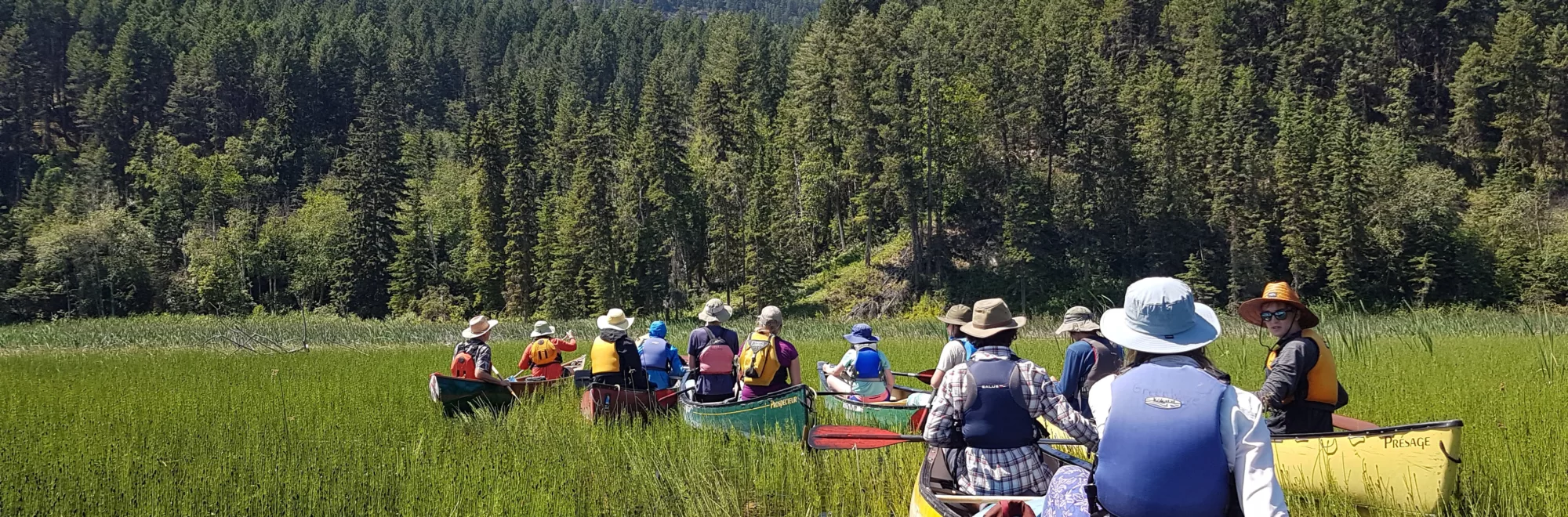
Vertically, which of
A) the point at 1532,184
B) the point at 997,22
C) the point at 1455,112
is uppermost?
the point at 997,22

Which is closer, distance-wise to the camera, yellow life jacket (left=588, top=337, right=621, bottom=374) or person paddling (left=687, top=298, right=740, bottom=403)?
person paddling (left=687, top=298, right=740, bottom=403)

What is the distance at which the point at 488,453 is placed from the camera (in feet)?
29.1

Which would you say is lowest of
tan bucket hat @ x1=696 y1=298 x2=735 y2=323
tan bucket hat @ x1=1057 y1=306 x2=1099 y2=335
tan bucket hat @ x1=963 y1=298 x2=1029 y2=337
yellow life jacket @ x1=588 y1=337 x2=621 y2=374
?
yellow life jacket @ x1=588 y1=337 x2=621 y2=374

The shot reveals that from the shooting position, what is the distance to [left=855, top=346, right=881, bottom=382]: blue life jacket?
1118cm

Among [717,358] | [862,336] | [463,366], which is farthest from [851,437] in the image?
[463,366]

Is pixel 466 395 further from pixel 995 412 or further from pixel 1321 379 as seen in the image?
pixel 1321 379

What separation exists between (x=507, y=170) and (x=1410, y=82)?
61839 millimetres

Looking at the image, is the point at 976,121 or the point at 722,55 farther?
the point at 722,55

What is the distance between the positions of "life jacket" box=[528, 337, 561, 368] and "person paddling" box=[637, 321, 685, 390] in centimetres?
167

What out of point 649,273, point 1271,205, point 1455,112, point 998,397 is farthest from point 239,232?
point 1455,112

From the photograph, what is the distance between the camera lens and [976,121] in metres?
52.3

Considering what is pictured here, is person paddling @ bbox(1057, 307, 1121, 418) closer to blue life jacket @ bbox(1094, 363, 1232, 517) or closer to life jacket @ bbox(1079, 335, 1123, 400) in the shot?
life jacket @ bbox(1079, 335, 1123, 400)

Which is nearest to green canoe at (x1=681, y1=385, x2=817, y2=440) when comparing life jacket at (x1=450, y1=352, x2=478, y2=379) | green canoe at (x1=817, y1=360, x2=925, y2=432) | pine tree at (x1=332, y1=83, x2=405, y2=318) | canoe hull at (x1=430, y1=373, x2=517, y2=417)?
green canoe at (x1=817, y1=360, x2=925, y2=432)

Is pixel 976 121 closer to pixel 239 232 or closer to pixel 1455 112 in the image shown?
pixel 1455 112
